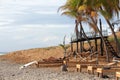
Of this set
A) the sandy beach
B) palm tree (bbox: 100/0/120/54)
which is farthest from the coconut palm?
the sandy beach

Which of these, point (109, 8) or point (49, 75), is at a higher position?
point (109, 8)

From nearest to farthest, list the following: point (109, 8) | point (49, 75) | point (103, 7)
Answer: point (49, 75) → point (109, 8) → point (103, 7)

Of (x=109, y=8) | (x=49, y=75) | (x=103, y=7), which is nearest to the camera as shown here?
(x=49, y=75)

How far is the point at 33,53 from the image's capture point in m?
59.8

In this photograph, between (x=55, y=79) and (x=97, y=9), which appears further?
(x=97, y=9)

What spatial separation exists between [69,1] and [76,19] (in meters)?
4.23

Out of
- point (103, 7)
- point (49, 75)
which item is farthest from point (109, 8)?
point (49, 75)

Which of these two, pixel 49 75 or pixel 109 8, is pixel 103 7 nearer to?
pixel 109 8

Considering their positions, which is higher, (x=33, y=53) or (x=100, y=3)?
(x=100, y=3)

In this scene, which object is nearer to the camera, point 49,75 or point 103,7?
point 49,75

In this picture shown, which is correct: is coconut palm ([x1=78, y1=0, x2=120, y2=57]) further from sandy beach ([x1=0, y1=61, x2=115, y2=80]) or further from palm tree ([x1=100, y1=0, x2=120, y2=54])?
sandy beach ([x1=0, y1=61, x2=115, y2=80])

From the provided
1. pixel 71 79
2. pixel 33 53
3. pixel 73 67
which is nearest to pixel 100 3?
pixel 73 67

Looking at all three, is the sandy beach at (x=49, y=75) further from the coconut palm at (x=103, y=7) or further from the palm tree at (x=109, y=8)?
the coconut palm at (x=103, y=7)

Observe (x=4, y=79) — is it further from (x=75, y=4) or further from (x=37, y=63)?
(x=75, y=4)
